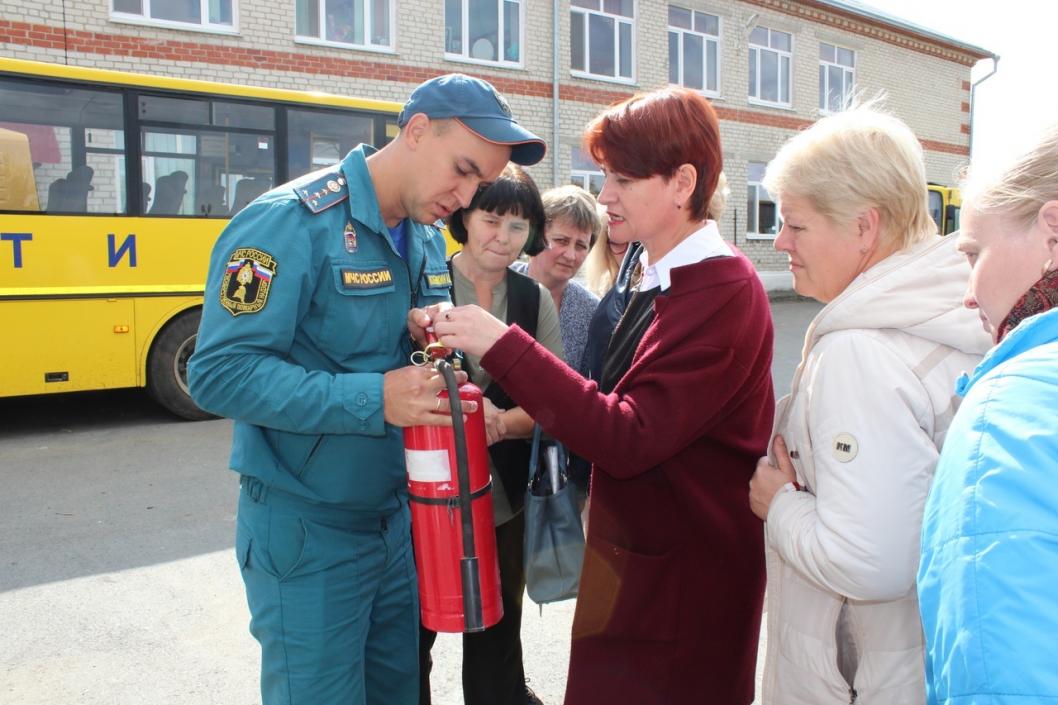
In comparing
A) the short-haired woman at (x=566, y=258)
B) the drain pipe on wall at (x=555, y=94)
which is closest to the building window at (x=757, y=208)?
the drain pipe on wall at (x=555, y=94)

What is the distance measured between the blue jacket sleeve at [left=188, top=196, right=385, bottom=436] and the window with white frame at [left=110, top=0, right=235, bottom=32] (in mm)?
12022

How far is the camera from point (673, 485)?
1.71 m

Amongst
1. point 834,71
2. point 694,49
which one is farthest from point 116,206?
point 834,71

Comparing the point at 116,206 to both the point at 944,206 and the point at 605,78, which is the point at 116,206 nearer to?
the point at 605,78

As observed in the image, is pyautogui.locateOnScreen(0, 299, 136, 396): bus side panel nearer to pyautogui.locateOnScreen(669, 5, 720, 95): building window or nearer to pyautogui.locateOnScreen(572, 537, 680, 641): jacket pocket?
pyautogui.locateOnScreen(572, 537, 680, 641): jacket pocket

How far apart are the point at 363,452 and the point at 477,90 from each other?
0.91 m

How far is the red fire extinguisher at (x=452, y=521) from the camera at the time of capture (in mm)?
1800

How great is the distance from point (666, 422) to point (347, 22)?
13.8 metres

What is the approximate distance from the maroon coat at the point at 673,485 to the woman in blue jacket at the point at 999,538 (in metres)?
0.77

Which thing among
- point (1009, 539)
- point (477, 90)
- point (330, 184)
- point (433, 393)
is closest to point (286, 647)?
point (433, 393)

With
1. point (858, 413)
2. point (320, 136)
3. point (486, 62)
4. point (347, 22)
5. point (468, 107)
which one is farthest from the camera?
point (486, 62)

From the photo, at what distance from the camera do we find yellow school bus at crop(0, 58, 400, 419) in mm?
6633

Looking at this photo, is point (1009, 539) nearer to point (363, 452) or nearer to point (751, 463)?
point (751, 463)

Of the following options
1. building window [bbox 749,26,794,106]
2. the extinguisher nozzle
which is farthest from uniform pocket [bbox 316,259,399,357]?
building window [bbox 749,26,794,106]
